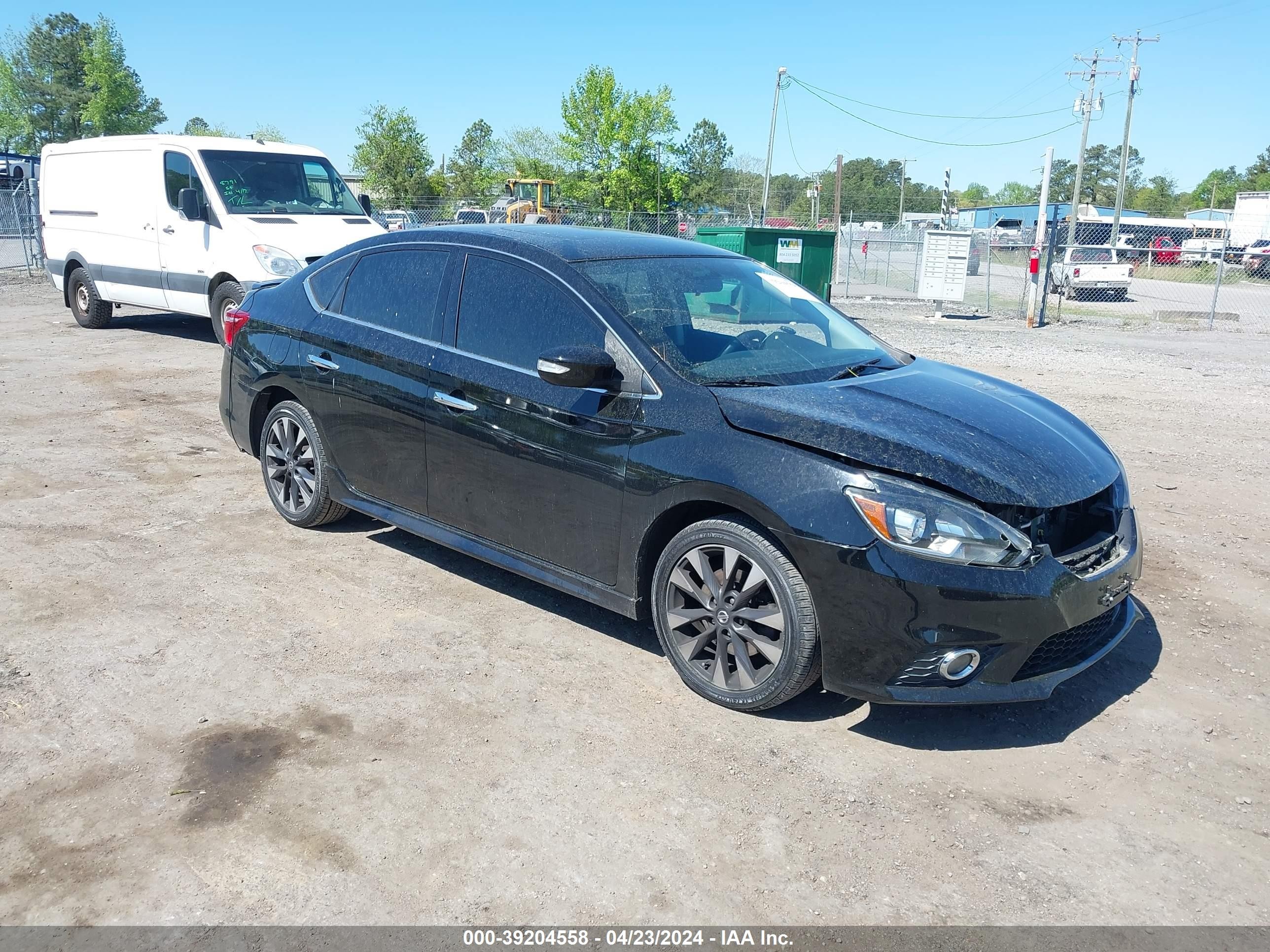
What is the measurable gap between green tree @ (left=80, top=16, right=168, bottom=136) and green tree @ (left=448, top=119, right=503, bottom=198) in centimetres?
2318

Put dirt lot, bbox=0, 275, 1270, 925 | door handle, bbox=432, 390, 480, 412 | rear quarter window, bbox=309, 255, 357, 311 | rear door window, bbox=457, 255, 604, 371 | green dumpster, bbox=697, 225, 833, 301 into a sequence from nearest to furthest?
dirt lot, bbox=0, 275, 1270, 925 < rear door window, bbox=457, 255, 604, 371 < door handle, bbox=432, 390, 480, 412 < rear quarter window, bbox=309, 255, 357, 311 < green dumpster, bbox=697, 225, 833, 301

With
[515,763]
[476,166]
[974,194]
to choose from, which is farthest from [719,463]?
[974,194]

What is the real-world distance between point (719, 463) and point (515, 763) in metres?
1.29

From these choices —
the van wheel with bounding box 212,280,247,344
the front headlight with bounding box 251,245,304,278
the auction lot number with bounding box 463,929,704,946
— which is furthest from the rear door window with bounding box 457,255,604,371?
the van wheel with bounding box 212,280,247,344

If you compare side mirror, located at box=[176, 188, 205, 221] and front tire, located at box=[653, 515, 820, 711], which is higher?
side mirror, located at box=[176, 188, 205, 221]

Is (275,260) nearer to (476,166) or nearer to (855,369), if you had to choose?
(855,369)

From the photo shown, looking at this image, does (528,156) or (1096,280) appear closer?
(1096,280)

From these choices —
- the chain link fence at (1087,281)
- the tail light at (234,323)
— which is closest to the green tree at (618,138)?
the chain link fence at (1087,281)

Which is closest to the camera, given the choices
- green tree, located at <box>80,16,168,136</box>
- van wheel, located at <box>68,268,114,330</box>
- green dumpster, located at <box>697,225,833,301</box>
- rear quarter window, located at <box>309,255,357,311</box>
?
rear quarter window, located at <box>309,255,357,311</box>

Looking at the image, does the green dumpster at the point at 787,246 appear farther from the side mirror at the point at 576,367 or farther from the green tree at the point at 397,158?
the green tree at the point at 397,158

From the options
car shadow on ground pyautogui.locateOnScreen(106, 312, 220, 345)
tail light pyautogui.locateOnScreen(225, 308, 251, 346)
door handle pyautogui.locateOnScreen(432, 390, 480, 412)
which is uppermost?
→ tail light pyautogui.locateOnScreen(225, 308, 251, 346)

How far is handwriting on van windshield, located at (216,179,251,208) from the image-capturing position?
36.9 feet

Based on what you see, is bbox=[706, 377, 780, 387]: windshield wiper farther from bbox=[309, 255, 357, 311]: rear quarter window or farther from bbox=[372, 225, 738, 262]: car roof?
bbox=[309, 255, 357, 311]: rear quarter window

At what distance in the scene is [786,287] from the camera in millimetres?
5047
